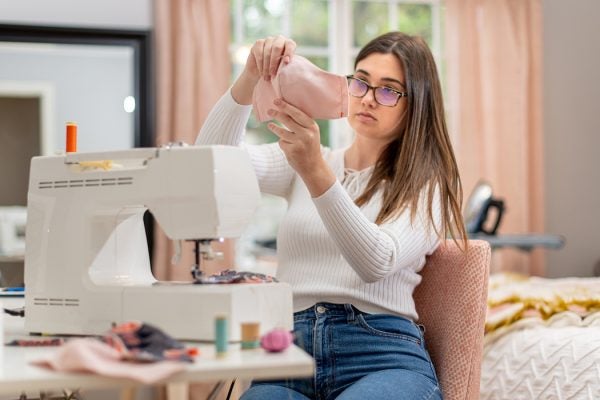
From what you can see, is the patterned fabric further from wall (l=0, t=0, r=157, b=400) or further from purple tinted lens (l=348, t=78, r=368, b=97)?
wall (l=0, t=0, r=157, b=400)

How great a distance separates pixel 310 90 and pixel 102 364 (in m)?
0.62

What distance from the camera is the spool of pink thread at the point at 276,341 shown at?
115 centimetres

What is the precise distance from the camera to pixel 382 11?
4352 mm

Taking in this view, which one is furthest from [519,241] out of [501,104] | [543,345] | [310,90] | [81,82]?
[310,90]

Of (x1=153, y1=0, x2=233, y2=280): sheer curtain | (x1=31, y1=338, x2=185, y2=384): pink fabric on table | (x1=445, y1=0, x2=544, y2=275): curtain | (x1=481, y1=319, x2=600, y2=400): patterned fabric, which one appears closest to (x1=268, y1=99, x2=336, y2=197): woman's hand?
(x1=31, y1=338, x2=185, y2=384): pink fabric on table

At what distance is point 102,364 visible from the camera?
1.04 metres

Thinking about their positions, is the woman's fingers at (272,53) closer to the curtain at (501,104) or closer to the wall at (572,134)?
the curtain at (501,104)

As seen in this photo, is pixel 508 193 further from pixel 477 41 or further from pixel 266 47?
pixel 266 47

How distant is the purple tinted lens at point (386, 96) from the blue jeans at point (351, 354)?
1.46 ft

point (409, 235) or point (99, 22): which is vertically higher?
point (99, 22)

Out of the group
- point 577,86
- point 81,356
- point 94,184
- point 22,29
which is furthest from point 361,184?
point 577,86

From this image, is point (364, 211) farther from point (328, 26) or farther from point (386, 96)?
point (328, 26)

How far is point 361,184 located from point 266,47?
0.43 metres

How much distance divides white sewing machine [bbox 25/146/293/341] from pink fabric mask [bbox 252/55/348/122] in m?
0.18
